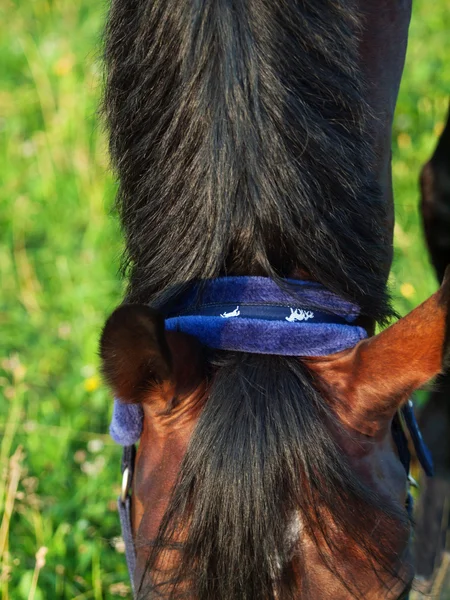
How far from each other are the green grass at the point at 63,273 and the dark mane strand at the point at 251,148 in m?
0.26

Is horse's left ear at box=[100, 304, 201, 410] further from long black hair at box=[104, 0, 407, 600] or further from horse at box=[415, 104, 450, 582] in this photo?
horse at box=[415, 104, 450, 582]

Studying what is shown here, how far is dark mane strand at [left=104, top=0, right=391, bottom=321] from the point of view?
142 cm

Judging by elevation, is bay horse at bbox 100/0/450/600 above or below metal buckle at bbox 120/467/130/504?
above

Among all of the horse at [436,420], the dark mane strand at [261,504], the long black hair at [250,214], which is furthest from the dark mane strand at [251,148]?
the horse at [436,420]

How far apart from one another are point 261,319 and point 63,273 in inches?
100

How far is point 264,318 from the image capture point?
4.58 feet

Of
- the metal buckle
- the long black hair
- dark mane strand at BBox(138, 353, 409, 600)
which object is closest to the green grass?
the metal buckle

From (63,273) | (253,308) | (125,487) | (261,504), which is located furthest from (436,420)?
(63,273)

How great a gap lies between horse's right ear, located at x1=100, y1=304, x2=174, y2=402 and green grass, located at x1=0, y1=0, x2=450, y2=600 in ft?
1.74

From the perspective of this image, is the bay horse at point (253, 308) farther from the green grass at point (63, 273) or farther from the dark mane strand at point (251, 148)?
the green grass at point (63, 273)

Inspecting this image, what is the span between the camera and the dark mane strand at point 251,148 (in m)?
1.42

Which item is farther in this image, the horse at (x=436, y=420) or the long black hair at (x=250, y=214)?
the horse at (x=436, y=420)

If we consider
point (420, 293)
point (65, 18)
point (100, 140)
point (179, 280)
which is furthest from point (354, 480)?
point (65, 18)

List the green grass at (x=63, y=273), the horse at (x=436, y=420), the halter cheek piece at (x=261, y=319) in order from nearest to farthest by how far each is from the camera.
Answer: the halter cheek piece at (x=261, y=319), the green grass at (x=63, y=273), the horse at (x=436, y=420)
